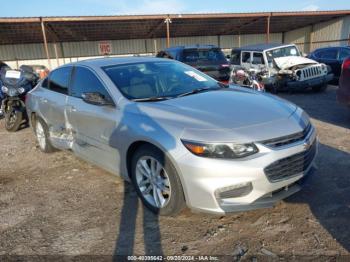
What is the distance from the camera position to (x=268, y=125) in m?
2.99

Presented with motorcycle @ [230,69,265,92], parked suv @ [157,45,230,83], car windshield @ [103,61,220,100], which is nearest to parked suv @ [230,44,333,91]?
parked suv @ [157,45,230,83]

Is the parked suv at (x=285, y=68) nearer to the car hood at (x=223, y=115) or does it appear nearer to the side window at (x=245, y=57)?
the side window at (x=245, y=57)

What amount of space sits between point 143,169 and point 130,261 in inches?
38.2

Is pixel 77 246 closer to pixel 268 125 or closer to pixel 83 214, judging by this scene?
pixel 83 214

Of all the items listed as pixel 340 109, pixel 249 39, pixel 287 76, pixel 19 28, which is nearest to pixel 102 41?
pixel 19 28

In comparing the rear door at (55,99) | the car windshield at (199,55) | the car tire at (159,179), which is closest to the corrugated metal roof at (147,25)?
the car windshield at (199,55)

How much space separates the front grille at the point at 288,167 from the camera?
2.85 m

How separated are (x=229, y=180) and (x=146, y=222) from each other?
1035mm

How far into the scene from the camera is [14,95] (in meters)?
7.98

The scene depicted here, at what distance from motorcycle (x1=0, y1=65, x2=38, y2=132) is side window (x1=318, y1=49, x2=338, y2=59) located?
32.7 feet

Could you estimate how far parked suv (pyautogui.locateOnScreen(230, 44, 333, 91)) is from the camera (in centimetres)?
1027

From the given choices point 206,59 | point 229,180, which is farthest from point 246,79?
point 229,180

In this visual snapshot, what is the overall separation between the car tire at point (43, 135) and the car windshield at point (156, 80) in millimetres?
2000

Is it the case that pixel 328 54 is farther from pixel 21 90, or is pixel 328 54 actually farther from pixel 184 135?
pixel 184 135
